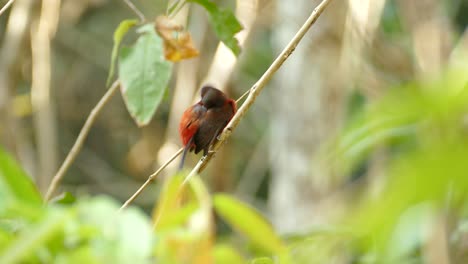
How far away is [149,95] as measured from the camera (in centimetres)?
168

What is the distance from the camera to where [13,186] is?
73 cm

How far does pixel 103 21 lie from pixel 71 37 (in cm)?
39

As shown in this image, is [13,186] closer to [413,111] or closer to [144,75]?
[413,111]

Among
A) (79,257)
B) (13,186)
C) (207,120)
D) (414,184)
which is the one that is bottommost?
(414,184)

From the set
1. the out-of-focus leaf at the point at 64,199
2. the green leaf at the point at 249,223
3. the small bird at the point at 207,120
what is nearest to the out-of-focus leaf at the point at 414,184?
the green leaf at the point at 249,223

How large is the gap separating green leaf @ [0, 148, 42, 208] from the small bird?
1620mm

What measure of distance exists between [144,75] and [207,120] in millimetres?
714

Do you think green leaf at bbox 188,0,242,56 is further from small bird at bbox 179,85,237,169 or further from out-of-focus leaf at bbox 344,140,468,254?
out-of-focus leaf at bbox 344,140,468,254

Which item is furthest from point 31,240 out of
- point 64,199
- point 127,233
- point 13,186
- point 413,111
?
point 64,199

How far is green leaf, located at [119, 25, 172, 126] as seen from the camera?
1.66 metres

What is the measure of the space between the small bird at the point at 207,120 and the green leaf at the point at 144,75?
26.3 inches

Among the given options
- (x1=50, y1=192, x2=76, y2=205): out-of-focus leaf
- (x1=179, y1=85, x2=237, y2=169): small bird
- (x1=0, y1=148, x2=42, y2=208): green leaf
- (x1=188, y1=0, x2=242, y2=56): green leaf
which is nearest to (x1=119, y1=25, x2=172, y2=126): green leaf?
(x1=188, y1=0, x2=242, y2=56): green leaf

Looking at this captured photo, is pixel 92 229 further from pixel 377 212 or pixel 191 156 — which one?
pixel 191 156

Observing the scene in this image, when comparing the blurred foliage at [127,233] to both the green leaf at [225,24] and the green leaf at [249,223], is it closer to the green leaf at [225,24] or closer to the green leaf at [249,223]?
the green leaf at [249,223]
